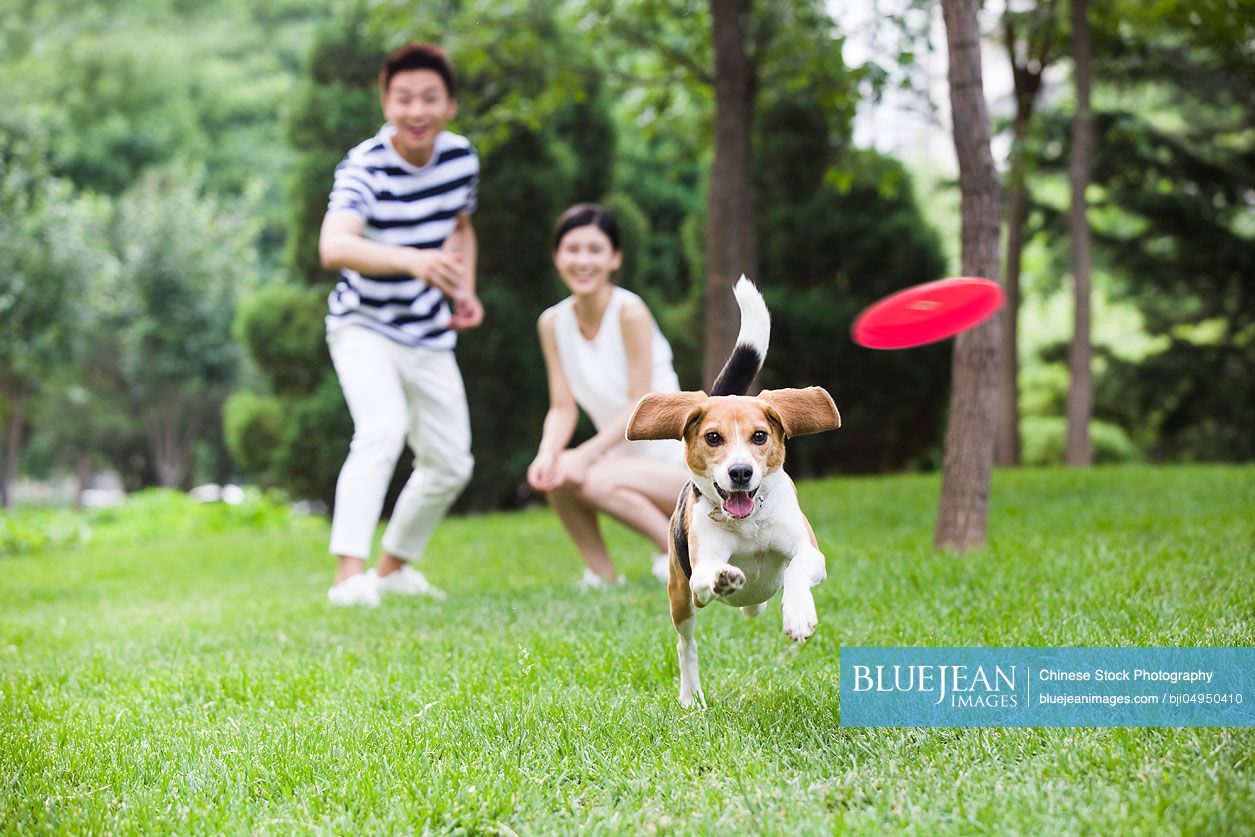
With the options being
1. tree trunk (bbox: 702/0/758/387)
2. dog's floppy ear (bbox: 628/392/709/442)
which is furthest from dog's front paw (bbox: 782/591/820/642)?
tree trunk (bbox: 702/0/758/387)

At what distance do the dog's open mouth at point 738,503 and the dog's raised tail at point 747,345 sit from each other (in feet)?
1.24

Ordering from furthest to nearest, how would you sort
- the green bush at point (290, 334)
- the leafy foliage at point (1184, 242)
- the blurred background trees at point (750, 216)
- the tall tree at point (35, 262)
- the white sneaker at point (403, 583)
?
the leafy foliage at point (1184, 242), the tall tree at point (35, 262), the green bush at point (290, 334), the blurred background trees at point (750, 216), the white sneaker at point (403, 583)

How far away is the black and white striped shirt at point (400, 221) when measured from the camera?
534 cm

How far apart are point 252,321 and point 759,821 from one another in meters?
11.7

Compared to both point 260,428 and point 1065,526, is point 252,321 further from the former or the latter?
point 1065,526

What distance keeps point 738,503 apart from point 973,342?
3534 millimetres

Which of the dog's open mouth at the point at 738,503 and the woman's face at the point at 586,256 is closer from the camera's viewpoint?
the dog's open mouth at the point at 738,503

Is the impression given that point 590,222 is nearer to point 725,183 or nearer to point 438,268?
point 438,268

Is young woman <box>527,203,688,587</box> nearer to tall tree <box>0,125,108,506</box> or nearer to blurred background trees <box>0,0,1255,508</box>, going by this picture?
blurred background trees <box>0,0,1255,508</box>

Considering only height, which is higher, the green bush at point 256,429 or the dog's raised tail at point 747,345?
the dog's raised tail at point 747,345

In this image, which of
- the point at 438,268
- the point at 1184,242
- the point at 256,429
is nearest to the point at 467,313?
the point at 438,268

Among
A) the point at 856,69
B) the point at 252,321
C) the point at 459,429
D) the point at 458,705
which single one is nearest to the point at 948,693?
the point at 458,705

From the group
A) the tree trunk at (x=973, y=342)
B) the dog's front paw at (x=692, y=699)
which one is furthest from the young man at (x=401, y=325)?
the dog's front paw at (x=692, y=699)

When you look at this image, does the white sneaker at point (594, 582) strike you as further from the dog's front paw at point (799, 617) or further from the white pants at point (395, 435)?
the dog's front paw at point (799, 617)
